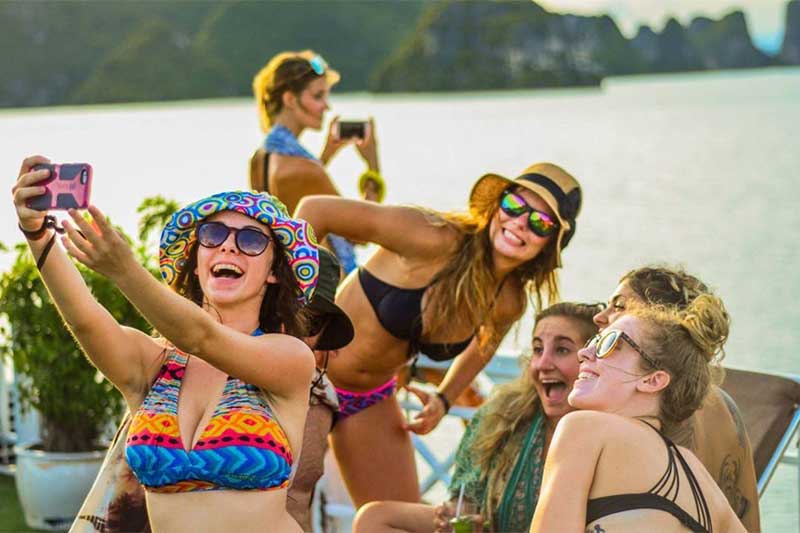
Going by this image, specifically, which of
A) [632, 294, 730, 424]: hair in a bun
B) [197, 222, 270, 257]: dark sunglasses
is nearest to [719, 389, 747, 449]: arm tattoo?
[632, 294, 730, 424]: hair in a bun

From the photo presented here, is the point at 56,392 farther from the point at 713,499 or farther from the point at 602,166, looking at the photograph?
the point at 602,166

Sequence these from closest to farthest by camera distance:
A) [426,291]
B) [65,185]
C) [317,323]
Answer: [65,185] → [317,323] → [426,291]

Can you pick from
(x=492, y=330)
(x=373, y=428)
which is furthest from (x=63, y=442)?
(x=492, y=330)

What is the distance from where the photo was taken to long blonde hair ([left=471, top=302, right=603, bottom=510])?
11.0ft

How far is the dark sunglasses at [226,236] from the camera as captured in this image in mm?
2520

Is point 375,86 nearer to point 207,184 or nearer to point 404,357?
point 207,184

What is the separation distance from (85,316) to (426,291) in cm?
160

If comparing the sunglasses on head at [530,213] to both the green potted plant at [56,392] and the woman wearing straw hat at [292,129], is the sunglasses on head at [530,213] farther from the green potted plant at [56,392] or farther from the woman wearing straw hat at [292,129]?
the green potted plant at [56,392]

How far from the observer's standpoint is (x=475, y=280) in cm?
373

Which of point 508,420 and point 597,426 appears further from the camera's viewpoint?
point 508,420

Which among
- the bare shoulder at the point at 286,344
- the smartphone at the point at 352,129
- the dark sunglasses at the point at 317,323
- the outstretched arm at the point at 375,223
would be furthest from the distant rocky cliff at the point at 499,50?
the bare shoulder at the point at 286,344

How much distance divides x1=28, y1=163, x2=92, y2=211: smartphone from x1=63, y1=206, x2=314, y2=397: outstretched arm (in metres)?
0.06

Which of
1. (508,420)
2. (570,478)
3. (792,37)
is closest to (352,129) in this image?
(508,420)

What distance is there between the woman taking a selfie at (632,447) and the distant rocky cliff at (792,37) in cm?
11214
